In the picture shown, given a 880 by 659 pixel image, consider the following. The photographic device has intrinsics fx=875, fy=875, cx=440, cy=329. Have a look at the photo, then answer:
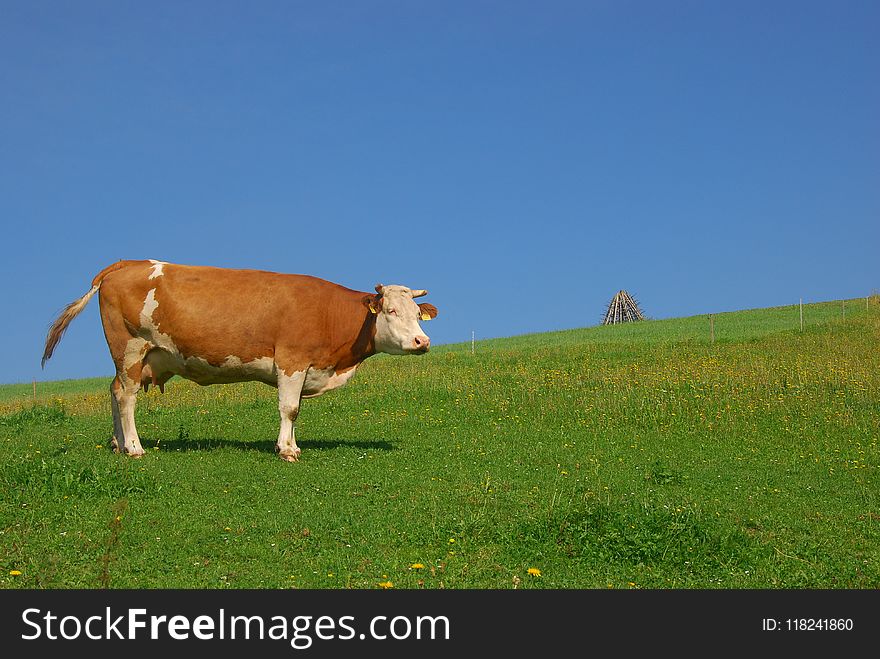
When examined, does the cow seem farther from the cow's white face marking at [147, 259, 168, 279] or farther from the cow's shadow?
the cow's shadow

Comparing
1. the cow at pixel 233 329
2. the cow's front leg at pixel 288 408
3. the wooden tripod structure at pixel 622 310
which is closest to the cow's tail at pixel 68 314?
the cow at pixel 233 329

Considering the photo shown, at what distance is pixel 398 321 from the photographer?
16.5 metres

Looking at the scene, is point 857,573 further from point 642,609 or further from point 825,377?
point 825,377

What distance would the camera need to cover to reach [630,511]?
10938 millimetres

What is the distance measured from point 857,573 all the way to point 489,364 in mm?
25100

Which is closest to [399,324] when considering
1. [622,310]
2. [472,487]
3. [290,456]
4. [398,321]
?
[398,321]

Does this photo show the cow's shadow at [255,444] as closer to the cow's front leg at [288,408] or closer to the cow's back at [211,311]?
the cow's front leg at [288,408]

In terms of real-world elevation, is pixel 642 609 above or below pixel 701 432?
below

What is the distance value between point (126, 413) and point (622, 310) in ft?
183

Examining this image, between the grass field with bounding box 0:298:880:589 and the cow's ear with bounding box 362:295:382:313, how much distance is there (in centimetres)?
272

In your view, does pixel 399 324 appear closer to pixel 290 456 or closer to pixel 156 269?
pixel 290 456

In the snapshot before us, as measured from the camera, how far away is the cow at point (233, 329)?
15859 millimetres

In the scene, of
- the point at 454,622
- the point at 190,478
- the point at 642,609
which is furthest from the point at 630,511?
the point at 190,478

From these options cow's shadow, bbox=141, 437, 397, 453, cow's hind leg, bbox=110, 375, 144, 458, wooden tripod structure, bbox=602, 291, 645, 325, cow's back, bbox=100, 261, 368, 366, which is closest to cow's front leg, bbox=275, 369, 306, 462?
cow's back, bbox=100, 261, 368, 366
